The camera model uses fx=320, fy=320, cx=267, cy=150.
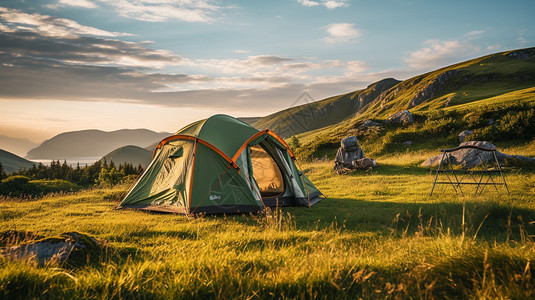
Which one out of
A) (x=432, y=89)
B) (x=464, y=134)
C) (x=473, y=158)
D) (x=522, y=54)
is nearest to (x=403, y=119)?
(x=464, y=134)

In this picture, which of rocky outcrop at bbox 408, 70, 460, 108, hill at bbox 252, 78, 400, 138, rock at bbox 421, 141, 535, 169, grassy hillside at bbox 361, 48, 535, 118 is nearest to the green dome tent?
rock at bbox 421, 141, 535, 169

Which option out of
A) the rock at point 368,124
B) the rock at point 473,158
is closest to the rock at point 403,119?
the rock at point 368,124

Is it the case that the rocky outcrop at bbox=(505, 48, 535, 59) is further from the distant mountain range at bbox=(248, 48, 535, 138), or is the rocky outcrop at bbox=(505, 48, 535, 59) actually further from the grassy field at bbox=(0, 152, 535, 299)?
the grassy field at bbox=(0, 152, 535, 299)

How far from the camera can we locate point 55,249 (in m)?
4.51

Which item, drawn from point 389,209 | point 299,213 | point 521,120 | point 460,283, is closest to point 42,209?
point 299,213

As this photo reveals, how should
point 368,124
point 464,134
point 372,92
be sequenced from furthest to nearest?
point 372,92 → point 368,124 → point 464,134

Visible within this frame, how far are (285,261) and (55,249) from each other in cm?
324

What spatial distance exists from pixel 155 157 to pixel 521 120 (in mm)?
26992

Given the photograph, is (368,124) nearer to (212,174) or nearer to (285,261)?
(212,174)

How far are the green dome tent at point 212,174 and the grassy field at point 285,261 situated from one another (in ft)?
2.58

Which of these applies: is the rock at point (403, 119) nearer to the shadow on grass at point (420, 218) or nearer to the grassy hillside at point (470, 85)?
the grassy hillside at point (470, 85)

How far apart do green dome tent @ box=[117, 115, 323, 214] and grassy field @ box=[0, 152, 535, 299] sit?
2.58ft

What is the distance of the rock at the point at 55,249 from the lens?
4246 millimetres

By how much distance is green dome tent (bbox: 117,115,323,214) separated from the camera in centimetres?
985
